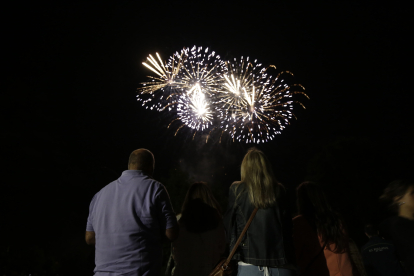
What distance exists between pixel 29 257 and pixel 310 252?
30.4 feet

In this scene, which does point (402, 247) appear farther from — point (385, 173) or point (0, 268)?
point (385, 173)

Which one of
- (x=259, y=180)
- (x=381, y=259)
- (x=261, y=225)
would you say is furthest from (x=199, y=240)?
(x=381, y=259)

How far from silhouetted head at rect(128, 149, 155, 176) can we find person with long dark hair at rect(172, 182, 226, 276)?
30.1 inches

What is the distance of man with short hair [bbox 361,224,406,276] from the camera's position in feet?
15.4

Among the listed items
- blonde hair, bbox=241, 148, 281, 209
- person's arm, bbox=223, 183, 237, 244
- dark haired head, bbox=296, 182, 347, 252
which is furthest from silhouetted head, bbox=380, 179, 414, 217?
person's arm, bbox=223, 183, 237, 244

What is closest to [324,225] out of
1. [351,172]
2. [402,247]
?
[402,247]

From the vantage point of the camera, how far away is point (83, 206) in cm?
1869

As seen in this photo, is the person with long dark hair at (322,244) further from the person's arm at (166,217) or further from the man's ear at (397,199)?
the person's arm at (166,217)

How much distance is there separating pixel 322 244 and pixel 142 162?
2.14m

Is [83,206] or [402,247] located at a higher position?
[83,206]

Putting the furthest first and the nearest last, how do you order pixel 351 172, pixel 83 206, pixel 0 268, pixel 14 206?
1. pixel 351 172
2. pixel 83 206
3. pixel 14 206
4. pixel 0 268

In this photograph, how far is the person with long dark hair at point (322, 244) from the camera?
3385mm

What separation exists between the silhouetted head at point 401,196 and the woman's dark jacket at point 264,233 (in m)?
0.88

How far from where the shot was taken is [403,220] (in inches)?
99.0
